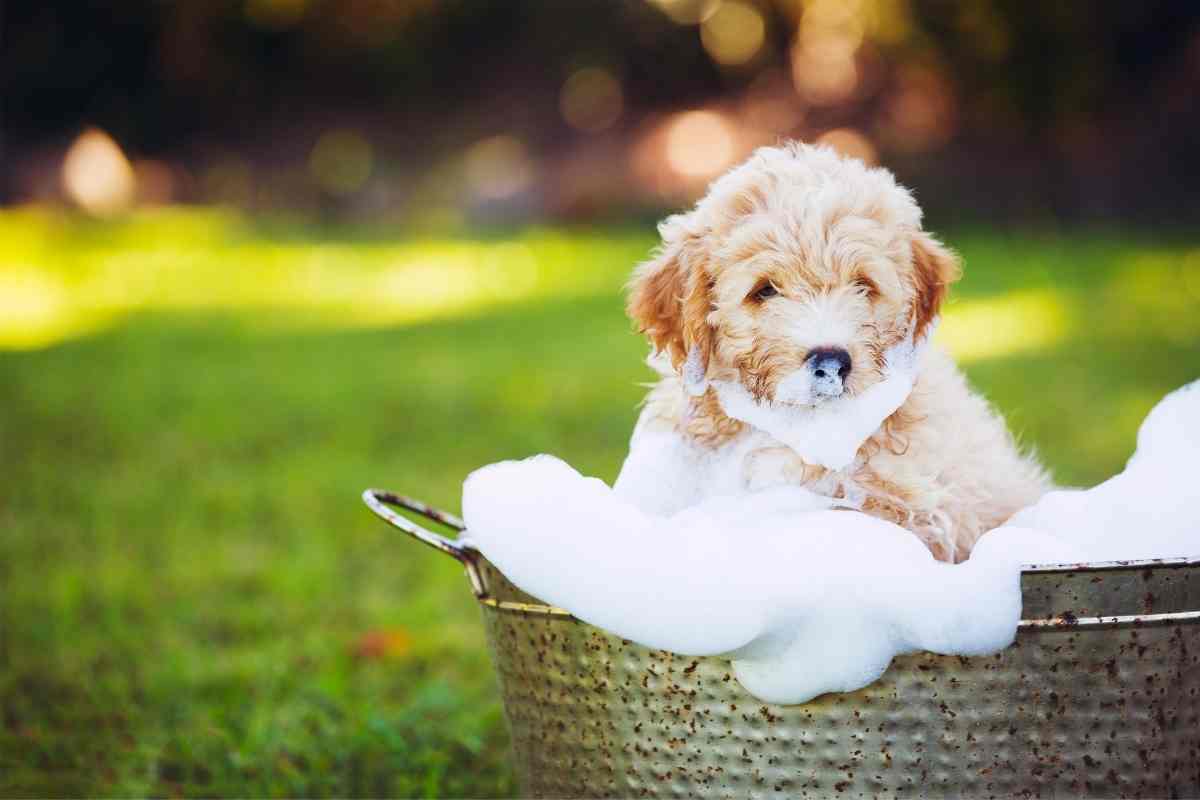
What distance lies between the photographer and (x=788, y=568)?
179cm

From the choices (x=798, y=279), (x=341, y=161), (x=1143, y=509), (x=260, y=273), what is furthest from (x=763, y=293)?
(x=341, y=161)

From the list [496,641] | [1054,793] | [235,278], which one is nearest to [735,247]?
[496,641]

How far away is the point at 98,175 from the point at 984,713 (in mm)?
14435

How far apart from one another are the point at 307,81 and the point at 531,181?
129 inches

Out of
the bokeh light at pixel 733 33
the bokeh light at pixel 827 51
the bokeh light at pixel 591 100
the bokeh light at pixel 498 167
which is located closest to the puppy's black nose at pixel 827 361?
the bokeh light at pixel 827 51

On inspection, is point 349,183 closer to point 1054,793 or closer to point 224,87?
point 224,87

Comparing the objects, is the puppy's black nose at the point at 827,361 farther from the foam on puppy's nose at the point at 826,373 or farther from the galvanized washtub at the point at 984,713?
the galvanized washtub at the point at 984,713

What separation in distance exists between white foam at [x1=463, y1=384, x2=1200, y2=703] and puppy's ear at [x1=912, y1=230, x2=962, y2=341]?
1.49ft

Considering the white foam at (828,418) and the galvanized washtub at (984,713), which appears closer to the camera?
the galvanized washtub at (984,713)

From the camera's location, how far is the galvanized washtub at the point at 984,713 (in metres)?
1.80

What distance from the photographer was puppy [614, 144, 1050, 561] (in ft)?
6.89

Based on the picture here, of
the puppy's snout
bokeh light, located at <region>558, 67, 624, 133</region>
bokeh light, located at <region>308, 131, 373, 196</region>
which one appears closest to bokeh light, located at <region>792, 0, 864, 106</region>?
bokeh light, located at <region>558, 67, 624, 133</region>

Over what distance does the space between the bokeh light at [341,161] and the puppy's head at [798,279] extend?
1390 cm

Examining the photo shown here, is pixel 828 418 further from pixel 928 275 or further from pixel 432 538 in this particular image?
pixel 432 538
